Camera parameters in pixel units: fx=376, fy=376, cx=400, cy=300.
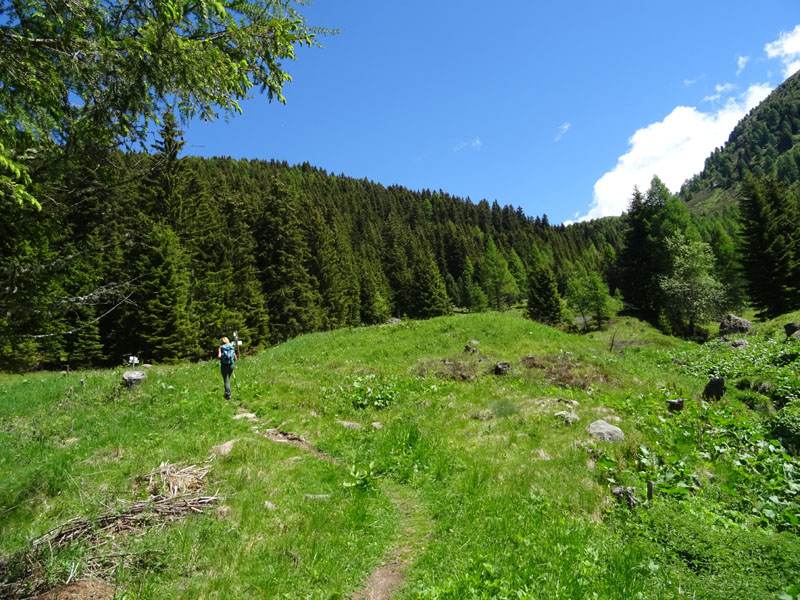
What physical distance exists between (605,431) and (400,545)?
6.28 meters

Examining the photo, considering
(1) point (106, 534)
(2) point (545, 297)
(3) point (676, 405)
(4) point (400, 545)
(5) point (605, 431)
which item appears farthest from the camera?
(2) point (545, 297)

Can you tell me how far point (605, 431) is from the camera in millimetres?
9477

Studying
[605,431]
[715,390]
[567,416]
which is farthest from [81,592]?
[715,390]

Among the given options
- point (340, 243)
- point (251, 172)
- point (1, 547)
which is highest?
point (251, 172)

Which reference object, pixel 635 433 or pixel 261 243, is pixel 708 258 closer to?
pixel 635 433

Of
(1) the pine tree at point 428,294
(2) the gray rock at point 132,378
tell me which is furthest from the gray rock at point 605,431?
(1) the pine tree at point 428,294

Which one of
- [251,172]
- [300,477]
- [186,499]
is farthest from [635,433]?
[251,172]

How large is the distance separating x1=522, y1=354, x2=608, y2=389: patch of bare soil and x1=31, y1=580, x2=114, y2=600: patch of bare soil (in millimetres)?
14297

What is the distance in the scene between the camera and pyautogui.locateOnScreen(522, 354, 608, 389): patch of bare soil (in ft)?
49.5

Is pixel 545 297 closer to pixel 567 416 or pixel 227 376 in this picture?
pixel 567 416

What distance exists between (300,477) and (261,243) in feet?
134

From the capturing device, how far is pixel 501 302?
294ft

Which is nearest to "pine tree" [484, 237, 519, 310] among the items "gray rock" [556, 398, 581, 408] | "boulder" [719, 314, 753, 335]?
"boulder" [719, 314, 753, 335]

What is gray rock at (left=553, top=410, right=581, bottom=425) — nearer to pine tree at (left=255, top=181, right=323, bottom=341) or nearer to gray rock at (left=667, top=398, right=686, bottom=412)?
gray rock at (left=667, top=398, right=686, bottom=412)
